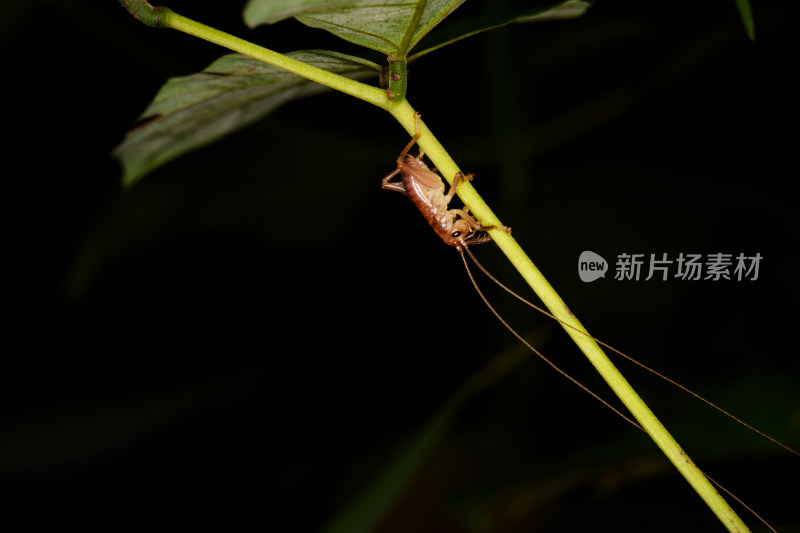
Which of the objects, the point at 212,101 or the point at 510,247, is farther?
the point at 212,101

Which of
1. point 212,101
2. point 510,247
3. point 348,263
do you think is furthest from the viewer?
point 348,263

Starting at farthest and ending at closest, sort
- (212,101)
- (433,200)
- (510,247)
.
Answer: (433,200), (212,101), (510,247)

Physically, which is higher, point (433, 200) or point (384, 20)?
point (384, 20)

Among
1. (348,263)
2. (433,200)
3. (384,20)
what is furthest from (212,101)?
(348,263)

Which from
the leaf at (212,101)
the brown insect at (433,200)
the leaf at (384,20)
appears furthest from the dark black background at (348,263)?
the leaf at (384,20)

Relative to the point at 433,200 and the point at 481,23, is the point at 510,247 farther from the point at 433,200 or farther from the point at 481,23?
the point at 433,200
